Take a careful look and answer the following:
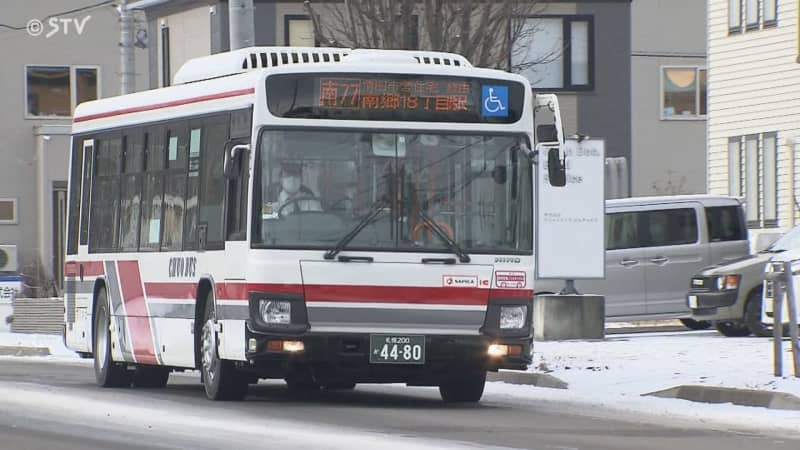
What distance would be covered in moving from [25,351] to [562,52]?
713 inches

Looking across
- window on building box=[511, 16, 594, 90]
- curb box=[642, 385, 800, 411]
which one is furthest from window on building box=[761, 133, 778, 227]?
curb box=[642, 385, 800, 411]

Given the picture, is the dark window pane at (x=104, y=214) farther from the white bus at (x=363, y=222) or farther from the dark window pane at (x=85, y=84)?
the dark window pane at (x=85, y=84)

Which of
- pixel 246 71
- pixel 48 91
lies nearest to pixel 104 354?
pixel 246 71

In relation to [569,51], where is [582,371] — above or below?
below

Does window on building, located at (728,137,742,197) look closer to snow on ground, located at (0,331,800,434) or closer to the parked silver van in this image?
the parked silver van

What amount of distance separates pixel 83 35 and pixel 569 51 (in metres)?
19.3

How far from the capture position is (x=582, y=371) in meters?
21.4

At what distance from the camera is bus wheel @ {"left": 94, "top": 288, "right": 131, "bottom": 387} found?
21.1m

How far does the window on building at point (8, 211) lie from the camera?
58281mm

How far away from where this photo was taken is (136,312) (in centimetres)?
2006

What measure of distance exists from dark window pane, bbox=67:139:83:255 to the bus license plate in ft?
20.6

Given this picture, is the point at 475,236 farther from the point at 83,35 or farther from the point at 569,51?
the point at 83,35

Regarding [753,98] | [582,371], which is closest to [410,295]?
[582,371]

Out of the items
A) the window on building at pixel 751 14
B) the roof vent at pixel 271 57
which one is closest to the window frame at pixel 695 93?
the window on building at pixel 751 14
